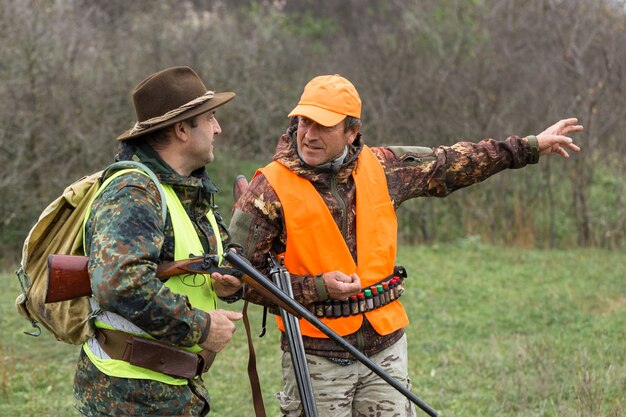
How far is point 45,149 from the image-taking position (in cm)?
1355

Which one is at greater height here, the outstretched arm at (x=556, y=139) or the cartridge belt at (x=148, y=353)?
the outstretched arm at (x=556, y=139)

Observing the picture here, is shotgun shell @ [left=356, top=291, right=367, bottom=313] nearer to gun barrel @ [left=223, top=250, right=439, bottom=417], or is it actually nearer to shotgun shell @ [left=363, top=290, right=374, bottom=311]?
shotgun shell @ [left=363, top=290, right=374, bottom=311]

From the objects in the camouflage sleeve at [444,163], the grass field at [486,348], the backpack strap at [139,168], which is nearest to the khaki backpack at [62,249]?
the backpack strap at [139,168]

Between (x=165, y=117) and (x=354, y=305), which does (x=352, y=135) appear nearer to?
(x=354, y=305)

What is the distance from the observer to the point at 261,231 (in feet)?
13.4

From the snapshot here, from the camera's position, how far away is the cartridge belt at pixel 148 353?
128 inches

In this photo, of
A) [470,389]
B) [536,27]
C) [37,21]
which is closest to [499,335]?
[470,389]

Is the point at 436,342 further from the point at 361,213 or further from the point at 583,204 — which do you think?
the point at 583,204

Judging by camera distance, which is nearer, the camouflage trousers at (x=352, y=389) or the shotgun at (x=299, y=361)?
the shotgun at (x=299, y=361)

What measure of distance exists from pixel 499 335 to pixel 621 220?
17.8ft

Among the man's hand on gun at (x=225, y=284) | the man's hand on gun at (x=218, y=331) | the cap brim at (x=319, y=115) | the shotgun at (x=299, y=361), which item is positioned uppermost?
the cap brim at (x=319, y=115)

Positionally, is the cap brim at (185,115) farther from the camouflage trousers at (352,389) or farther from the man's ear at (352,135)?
the camouflage trousers at (352,389)

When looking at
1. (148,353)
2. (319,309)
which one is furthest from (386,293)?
(148,353)

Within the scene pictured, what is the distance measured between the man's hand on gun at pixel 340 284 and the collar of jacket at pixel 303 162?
1.60 feet
